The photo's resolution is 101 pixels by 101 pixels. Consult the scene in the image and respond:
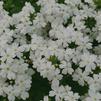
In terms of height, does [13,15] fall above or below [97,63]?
above

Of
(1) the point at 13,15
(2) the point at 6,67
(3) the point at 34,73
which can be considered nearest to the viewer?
(2) the point at 6,67

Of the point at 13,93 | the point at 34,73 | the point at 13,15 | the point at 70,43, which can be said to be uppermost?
the point at 13,15

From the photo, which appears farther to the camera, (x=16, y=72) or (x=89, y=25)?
(x=89, y=25)

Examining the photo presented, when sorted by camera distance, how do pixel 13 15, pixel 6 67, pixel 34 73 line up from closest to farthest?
pixel 6 67
pixel 34 73
pixel 13 15

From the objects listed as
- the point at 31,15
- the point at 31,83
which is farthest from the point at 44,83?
the point at 31,15

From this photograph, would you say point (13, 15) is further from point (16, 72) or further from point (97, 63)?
point (97, 63)

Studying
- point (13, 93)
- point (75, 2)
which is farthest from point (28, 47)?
point (75, 2)
